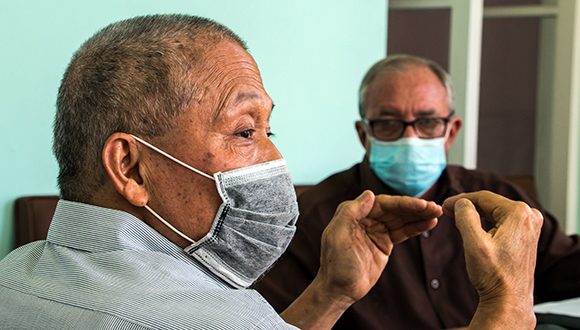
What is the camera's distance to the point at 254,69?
128 centimetres

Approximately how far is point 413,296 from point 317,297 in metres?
0.74

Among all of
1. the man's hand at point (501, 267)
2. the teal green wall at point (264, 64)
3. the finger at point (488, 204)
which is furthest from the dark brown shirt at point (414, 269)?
the man's hand at point (501, 267)

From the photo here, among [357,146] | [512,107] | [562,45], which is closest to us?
[357,146]

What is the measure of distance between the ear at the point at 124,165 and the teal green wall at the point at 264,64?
3.23ft

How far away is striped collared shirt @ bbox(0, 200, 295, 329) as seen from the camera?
3.32 feet

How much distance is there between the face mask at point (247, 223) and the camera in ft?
4.01

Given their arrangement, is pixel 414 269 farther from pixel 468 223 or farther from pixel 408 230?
pixel 468 223

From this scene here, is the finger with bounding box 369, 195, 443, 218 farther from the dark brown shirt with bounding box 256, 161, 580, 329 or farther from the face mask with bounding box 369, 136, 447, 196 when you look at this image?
the face mask with bounding box 369, 136, 447, 196

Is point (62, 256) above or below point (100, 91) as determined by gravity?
below

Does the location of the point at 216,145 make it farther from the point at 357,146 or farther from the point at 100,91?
the point at 357,146

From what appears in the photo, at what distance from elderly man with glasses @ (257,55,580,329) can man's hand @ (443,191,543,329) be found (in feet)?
3.01

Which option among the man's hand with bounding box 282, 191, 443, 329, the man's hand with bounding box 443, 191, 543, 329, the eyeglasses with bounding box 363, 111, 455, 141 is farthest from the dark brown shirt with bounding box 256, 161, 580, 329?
the man's hand with bounding box 443, 191, 543, 329

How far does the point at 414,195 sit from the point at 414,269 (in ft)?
0.73

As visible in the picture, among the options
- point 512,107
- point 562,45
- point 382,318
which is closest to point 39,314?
point 382,318
